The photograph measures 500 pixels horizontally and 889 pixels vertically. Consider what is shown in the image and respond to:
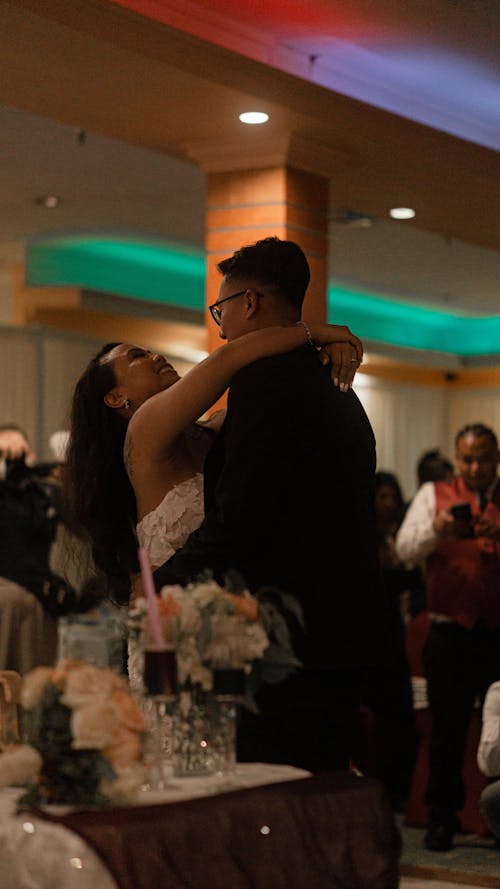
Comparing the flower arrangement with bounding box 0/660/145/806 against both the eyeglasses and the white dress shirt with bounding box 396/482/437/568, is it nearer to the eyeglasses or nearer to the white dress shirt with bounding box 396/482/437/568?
the eyeglasses

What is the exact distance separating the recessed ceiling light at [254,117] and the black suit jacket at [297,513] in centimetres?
296

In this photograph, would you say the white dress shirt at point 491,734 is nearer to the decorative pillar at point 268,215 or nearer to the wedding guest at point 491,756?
the wedding guest at point 491,756

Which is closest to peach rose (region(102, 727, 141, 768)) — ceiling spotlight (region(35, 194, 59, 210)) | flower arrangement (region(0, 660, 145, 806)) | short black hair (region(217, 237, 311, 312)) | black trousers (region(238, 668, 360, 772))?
flower arrangement (region(0, 660, 145, 806))

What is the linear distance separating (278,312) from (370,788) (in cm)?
94

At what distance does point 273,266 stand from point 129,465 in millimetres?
521

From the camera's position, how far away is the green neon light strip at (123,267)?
10.2 metres

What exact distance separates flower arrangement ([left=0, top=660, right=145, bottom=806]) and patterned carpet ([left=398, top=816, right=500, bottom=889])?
3499 millimetres

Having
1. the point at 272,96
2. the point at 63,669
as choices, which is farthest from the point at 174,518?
the point at 272,96

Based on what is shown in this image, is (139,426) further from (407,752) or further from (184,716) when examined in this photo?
(407,752)

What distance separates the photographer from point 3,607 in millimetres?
6469

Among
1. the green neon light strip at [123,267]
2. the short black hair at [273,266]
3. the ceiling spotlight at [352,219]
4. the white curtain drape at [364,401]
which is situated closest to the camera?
the short black hair at [273,266]

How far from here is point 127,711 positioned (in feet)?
7.00

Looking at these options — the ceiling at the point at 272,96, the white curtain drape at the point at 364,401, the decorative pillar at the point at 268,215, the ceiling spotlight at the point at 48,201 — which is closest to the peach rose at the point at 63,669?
the ceiling at the point at 272,96

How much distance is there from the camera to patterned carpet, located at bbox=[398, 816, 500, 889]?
17.8 ft
